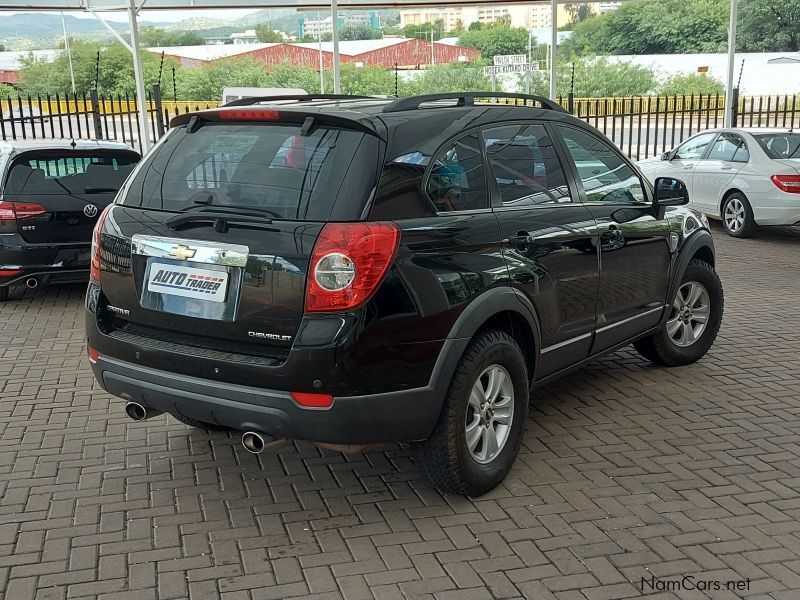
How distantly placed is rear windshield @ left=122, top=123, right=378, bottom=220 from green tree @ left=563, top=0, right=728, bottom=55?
127 ft

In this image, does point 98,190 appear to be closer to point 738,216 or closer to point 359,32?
point 738,216

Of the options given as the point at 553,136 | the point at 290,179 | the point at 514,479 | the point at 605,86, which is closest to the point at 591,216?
the point at 553,136

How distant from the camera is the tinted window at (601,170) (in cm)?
489

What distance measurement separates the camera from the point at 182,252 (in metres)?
3.69

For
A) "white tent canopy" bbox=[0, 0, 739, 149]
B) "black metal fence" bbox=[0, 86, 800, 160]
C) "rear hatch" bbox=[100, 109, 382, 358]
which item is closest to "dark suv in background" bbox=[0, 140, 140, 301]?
"black metal fence" bbox=[0, 86, 800, 160]

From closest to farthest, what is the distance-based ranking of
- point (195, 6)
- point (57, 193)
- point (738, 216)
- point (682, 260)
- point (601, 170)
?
1. point (601, 170)
2. point (682, 260)
3. point (57, 193)
4. point (738, 216)
5. point (195, 6)

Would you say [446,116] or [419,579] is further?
[446,116]

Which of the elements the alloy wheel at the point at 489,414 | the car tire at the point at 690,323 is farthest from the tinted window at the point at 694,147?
the alloy wheel at the point at 489,414

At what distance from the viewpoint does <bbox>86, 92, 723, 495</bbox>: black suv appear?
3467 millimetres

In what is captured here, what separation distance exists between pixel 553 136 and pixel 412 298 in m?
1.68

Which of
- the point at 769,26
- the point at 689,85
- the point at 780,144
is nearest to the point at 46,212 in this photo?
the point at 780,144

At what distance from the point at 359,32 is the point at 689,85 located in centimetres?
1472

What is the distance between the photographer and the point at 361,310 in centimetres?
343

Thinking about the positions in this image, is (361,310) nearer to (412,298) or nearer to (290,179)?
(412,298)
